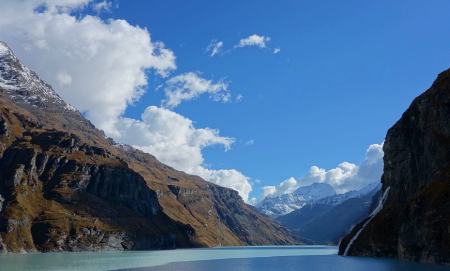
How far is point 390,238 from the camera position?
16062cm

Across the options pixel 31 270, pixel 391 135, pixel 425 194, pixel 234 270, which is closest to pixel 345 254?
pixel 391 135

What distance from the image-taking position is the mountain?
11962cm

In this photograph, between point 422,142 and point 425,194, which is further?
point 422,142

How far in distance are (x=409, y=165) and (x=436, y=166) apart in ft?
94.7

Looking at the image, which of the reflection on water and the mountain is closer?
the reflection on water

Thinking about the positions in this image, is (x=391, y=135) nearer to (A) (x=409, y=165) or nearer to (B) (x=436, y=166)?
(A) (x=409, y=165)

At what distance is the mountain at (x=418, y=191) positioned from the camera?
119625mm

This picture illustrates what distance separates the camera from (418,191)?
149m

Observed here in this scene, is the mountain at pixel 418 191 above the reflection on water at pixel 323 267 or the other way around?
above

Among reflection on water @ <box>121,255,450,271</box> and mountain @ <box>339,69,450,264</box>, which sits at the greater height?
mountain @ <box>339,69,450,264</box>

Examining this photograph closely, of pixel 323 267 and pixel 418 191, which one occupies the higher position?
pixel 418 191

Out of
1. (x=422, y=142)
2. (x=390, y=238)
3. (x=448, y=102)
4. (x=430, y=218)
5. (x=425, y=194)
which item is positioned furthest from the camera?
(x=422, y=142)

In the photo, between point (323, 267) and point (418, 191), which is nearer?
point (323, 267)

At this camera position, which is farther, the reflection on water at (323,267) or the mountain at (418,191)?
the mountain at (418,191)
